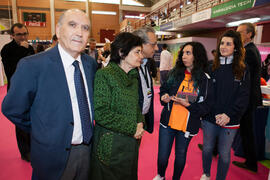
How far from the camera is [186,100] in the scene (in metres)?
1.71

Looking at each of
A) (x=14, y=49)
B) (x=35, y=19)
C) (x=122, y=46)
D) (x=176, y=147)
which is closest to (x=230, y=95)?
(x=176, y=147)

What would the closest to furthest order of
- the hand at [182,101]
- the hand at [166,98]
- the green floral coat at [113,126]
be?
the green floral coat at [113,126] < the hand at [182,101] < the hand at [166,98]

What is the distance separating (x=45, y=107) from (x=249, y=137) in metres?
2.51

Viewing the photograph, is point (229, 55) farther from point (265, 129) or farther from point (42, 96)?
point (42, 96)

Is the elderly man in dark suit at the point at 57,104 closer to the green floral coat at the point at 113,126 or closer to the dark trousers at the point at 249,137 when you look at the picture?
the green floral coat at the point at 113,126

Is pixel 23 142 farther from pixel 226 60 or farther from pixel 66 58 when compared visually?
pixel 226 60

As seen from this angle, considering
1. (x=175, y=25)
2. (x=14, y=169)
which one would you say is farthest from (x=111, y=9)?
(x=14, y=169)

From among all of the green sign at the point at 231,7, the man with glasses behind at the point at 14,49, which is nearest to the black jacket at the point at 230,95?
the man with glasses behind at the point at 14,49

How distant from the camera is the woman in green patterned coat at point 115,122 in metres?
1.17

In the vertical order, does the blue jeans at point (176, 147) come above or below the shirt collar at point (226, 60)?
below

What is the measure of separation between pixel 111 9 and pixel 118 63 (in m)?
19.8

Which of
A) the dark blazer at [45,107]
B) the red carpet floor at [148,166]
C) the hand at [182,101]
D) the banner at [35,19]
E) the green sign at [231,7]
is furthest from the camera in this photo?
the banner at [35,19]

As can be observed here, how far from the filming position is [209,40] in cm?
884

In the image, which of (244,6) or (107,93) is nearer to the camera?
(107,93)
